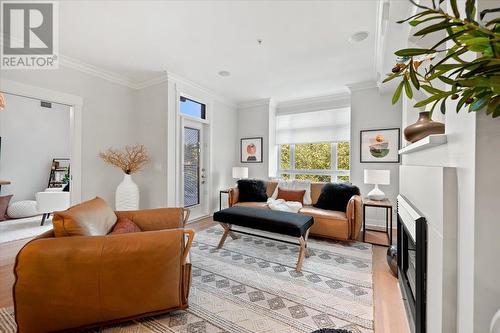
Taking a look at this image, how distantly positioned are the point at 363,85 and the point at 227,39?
2.77 meters

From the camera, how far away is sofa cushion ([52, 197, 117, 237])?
1422 mm

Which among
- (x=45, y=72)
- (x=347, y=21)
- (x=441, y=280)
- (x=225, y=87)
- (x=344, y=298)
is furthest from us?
(x=225, y=87)

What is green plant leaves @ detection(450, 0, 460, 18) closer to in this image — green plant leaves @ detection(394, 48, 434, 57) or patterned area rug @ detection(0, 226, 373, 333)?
green plant leaves @ detection(394, 48, 434, 57)

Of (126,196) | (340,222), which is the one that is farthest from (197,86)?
(340,222)

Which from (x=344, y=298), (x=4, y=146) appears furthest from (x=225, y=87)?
(x=4, y=146)

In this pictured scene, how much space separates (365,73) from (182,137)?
3.47 m

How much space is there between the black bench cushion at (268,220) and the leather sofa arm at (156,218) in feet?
2.34

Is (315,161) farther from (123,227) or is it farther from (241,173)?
(123,227)

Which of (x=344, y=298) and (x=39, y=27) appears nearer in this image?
(x=344, y=298)

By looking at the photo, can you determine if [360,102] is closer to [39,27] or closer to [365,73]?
[365,73]

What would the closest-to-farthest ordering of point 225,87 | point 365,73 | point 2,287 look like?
point 2,287, point 365,73, point 225,87

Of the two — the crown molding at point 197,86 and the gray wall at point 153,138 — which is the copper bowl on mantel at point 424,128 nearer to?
the gray wall at point 153,138

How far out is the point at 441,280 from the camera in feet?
2.77
